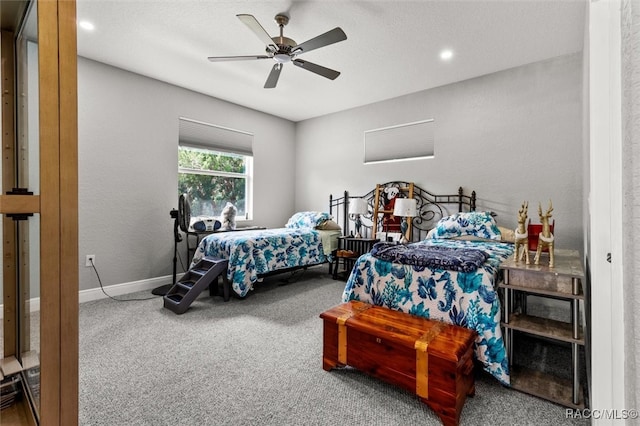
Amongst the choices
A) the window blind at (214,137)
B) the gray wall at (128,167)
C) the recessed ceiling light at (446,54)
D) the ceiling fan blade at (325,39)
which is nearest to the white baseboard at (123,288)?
the gray wall at (128,167)

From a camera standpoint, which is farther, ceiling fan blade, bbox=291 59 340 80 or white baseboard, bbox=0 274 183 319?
white baseboard, bbox=0 274 183 319

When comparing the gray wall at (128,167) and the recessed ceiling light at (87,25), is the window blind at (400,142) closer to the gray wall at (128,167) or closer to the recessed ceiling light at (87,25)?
the gray wall at (128,167)

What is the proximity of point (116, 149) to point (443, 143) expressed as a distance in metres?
4.10

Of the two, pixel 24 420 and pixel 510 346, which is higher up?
pixel 24 420

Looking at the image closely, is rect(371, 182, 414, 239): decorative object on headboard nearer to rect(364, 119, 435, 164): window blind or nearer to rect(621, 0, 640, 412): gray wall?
rect(364, 119, 435, 164): window blind

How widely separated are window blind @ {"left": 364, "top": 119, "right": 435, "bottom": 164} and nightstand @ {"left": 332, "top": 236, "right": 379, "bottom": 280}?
1.35 m


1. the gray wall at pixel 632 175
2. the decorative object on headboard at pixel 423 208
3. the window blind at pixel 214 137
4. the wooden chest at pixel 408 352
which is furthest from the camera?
the window blind at pixel 214 137

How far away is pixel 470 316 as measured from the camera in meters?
1.90

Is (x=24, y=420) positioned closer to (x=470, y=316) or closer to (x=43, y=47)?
(x=43, y=47)

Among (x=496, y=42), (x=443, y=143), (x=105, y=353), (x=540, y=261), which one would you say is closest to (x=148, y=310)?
(x=105, y=353)

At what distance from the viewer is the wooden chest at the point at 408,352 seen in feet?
5.08

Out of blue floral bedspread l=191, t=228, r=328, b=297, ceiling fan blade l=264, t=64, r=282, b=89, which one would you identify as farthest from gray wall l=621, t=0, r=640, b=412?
blue floral bedspread l=191, t=228, r=328, b=297

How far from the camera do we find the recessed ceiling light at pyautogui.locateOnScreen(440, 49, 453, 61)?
3164mm

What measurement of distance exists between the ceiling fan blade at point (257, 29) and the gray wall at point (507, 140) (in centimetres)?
251
